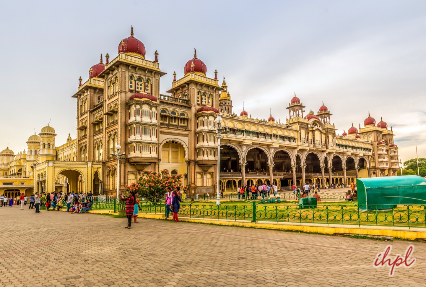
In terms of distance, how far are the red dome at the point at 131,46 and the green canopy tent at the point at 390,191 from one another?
99.8 feet

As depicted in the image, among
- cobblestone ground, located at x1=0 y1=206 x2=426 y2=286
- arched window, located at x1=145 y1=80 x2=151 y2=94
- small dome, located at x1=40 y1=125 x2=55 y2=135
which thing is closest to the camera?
cobblestone ground, located at x1=0 y1=206 x2=426 y2=286

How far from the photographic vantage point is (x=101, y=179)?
3912 centimetres

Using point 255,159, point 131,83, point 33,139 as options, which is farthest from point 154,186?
point 33,139

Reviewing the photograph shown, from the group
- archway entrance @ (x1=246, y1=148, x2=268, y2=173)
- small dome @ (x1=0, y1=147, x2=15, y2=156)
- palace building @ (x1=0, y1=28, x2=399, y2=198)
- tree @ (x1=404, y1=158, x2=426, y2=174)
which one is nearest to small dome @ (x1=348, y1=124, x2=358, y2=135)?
palace building @ (x1=0, y1=28, x2=399, y2=198)

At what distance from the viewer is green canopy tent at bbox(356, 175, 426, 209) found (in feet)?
49.1

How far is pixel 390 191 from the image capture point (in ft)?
50.0

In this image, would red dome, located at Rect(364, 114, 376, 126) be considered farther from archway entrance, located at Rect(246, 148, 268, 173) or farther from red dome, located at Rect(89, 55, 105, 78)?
red dome, located at Rect(89, 55, 105, 78)

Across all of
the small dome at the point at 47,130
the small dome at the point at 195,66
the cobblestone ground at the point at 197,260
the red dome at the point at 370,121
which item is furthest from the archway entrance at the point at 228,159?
the red dome at the point at 370,121

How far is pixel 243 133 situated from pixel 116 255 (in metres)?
39.2

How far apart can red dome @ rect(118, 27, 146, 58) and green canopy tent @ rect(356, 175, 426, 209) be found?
3040cm

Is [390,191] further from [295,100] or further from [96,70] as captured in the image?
[295,100]

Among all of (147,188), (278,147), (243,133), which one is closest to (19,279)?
(147,188)

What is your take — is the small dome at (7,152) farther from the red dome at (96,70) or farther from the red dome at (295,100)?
the red dome at (295,100)

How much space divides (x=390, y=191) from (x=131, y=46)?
31759 millimetres
